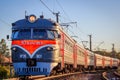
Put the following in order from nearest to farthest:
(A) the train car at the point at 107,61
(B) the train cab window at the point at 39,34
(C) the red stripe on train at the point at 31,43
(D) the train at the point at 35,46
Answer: (D) the train at the point at 35,46, (C) the red stripe on train at the point at 31,43, (B) the train cab window at the point at 39,34, (A) the train car at the point at 107,61

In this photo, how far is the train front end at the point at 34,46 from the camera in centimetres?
1930

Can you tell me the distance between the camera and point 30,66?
19.2 metres

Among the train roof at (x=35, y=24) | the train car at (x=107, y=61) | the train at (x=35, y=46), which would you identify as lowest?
the train car at (x=107, y=61)

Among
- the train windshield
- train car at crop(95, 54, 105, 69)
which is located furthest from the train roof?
train car at crop(95, 54, 105, 69)

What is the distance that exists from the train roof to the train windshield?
223 millimetres

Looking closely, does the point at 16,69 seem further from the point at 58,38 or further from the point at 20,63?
the point at 58,38

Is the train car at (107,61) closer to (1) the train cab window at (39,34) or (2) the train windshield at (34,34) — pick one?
(2) the train windshield at (34,34)

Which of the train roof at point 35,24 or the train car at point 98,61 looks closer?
the train roof at point 35,24

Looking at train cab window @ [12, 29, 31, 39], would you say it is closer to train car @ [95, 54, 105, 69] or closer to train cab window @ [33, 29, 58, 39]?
train cab window @ [33, 29, 58, 39]

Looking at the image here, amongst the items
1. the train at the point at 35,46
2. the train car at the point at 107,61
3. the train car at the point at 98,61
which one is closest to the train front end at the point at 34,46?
the train at the point at 35,46

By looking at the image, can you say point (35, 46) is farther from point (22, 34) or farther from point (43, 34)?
point (22, 34)

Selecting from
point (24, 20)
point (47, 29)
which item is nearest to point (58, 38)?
point (47, 29)

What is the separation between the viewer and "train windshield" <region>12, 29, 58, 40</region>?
19.8 m

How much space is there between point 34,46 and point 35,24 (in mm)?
1362
